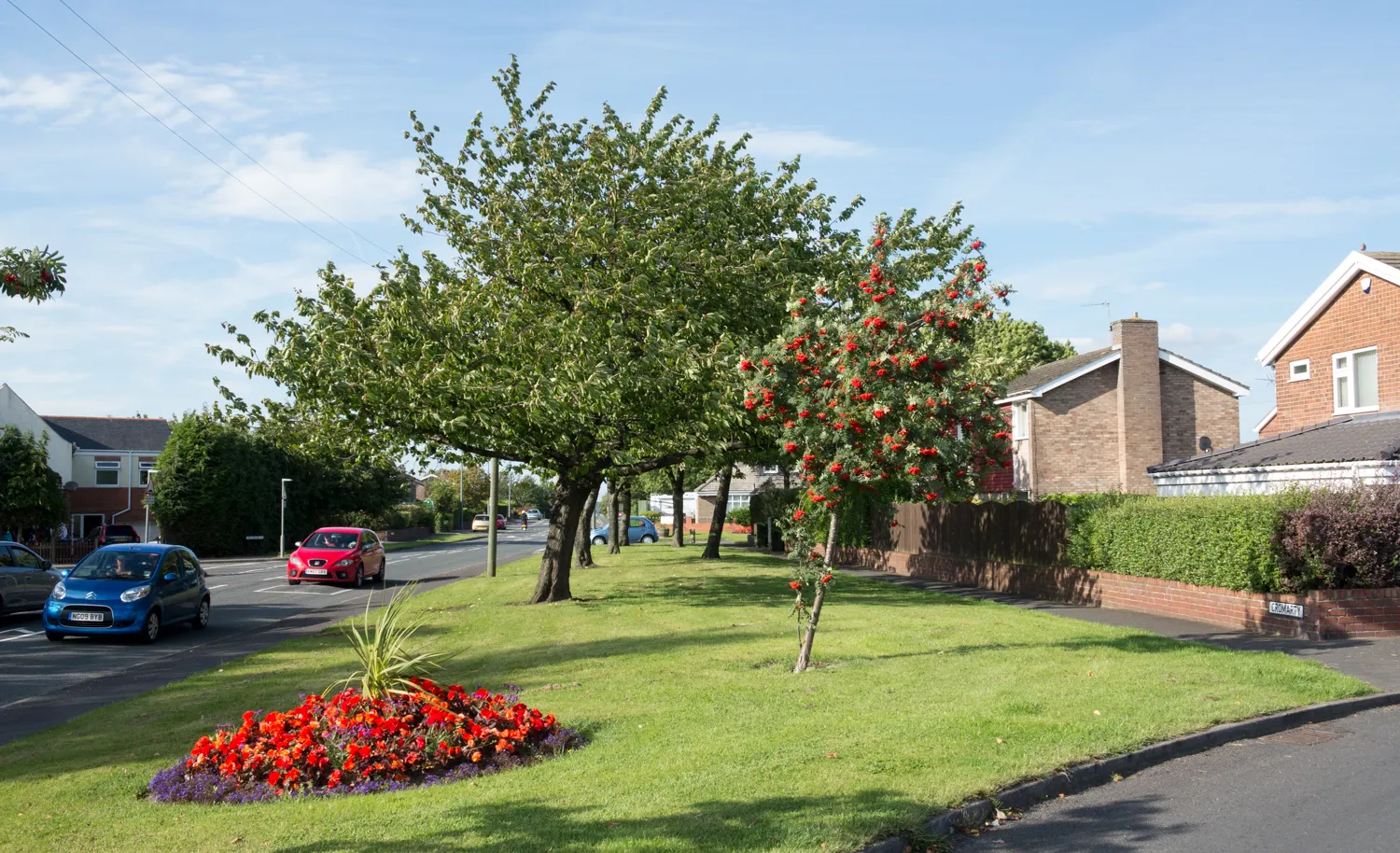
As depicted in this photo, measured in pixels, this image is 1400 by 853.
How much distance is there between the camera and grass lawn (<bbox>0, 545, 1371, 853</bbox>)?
6.11 m

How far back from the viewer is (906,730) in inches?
330

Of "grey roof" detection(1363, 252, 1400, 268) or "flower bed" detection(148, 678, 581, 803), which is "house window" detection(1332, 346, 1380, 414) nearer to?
"grey roof" detection(1363, 252, 1400, 268)

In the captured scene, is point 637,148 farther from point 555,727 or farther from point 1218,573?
point 555,727

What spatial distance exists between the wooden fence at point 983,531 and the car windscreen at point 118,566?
1474 centimetres

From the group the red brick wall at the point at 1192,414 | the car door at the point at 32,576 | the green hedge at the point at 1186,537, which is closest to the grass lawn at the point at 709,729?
the green hedge at the point at 1186,537

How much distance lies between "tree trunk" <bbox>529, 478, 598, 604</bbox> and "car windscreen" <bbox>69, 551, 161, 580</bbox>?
6.84m

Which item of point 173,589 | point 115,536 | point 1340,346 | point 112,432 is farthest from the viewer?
point 112,432

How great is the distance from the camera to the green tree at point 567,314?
18031mm

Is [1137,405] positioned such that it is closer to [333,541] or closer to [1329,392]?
[1329,392]

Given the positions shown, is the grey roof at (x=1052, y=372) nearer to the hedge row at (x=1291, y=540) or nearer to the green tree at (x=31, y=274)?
the hedge row at (x=1291, y=540)

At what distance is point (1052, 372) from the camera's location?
39.3m

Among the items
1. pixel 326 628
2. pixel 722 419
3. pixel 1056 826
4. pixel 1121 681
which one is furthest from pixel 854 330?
pixel 326 628

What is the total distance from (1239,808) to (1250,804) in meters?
0.14

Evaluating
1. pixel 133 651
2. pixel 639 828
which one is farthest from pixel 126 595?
pixel 639 828
